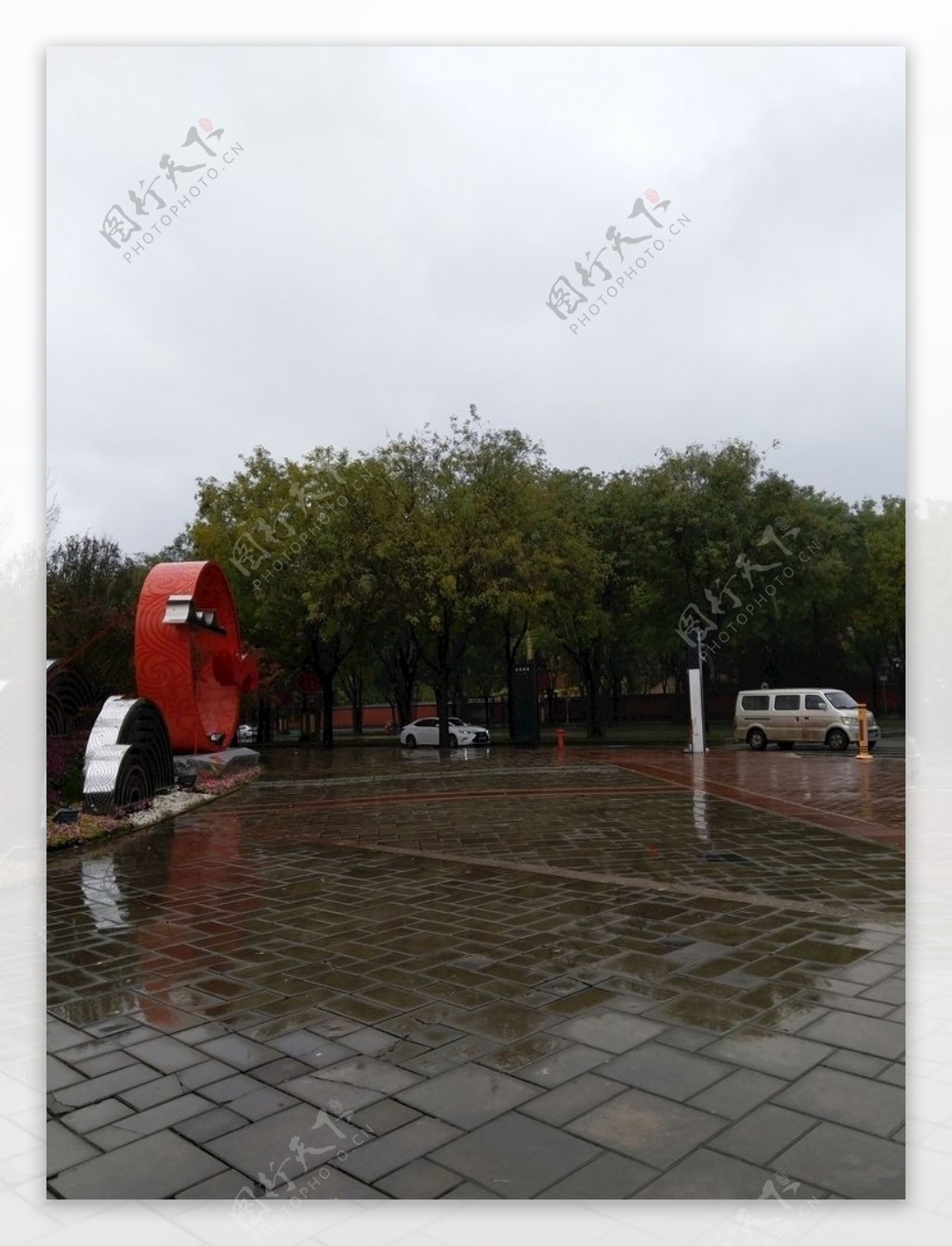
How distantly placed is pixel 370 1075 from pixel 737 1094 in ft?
4.39

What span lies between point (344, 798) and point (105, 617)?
19.1ft

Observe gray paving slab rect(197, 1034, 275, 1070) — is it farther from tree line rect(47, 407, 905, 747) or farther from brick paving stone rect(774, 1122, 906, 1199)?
tree line rect(47, 407, 905, 747)

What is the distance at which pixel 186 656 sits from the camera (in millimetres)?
14953

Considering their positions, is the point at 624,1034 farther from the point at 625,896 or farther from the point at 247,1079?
the point at 625,896

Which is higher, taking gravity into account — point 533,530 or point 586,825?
point 533,530

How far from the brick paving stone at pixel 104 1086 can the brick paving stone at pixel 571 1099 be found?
1.50m

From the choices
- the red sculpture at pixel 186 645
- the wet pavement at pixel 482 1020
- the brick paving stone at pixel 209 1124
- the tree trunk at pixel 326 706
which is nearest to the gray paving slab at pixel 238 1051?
the wet pavement at pixel 482 1020

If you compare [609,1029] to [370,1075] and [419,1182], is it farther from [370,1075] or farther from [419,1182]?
[419,1182]

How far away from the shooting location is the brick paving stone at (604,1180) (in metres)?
2.79

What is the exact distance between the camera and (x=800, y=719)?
23.4m

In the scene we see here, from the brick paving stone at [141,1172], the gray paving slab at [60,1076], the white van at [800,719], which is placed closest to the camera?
the brick paving stone at [141,1172]

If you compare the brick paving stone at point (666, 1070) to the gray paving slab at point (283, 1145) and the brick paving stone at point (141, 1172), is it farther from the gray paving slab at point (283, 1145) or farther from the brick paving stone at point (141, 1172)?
the brick paving stone at point (141, 1172)

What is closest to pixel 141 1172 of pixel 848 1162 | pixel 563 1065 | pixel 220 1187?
pixel 220 1187

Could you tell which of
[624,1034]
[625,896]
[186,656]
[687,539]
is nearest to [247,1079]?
[624,1034]
